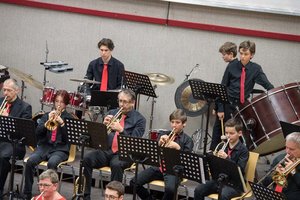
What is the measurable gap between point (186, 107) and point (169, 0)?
1.96 m

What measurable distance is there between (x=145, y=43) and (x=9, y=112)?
3.58 meters

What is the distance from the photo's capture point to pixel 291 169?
35.7ft

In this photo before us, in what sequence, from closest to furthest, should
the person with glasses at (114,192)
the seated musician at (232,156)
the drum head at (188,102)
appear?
the person with glasses at (114,192) → the seated musician at (232,156) → the drum head at (188,102)

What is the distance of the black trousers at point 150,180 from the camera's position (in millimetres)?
12078

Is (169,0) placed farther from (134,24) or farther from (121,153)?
(121,153)

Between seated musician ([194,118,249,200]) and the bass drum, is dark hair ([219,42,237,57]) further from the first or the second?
seated musician ([194,118,249,200])

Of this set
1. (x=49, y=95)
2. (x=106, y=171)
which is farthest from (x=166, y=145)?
(x=49, y=95)

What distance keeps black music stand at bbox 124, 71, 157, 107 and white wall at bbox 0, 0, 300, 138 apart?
172 cm

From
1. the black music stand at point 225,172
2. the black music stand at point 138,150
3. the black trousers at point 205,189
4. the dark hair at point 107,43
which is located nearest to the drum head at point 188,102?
the dark hair at point 107,43

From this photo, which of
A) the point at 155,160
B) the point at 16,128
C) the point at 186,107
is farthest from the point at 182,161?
the point at 186,107

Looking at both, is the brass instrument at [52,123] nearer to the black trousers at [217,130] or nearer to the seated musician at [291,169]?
the black trousers at [217,130]

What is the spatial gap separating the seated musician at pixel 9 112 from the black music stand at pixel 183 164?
269 cm

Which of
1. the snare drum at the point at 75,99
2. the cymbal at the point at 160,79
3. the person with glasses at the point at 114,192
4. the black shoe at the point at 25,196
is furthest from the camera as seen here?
the cymbal at the point at 160,79

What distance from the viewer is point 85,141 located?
12023 mm
